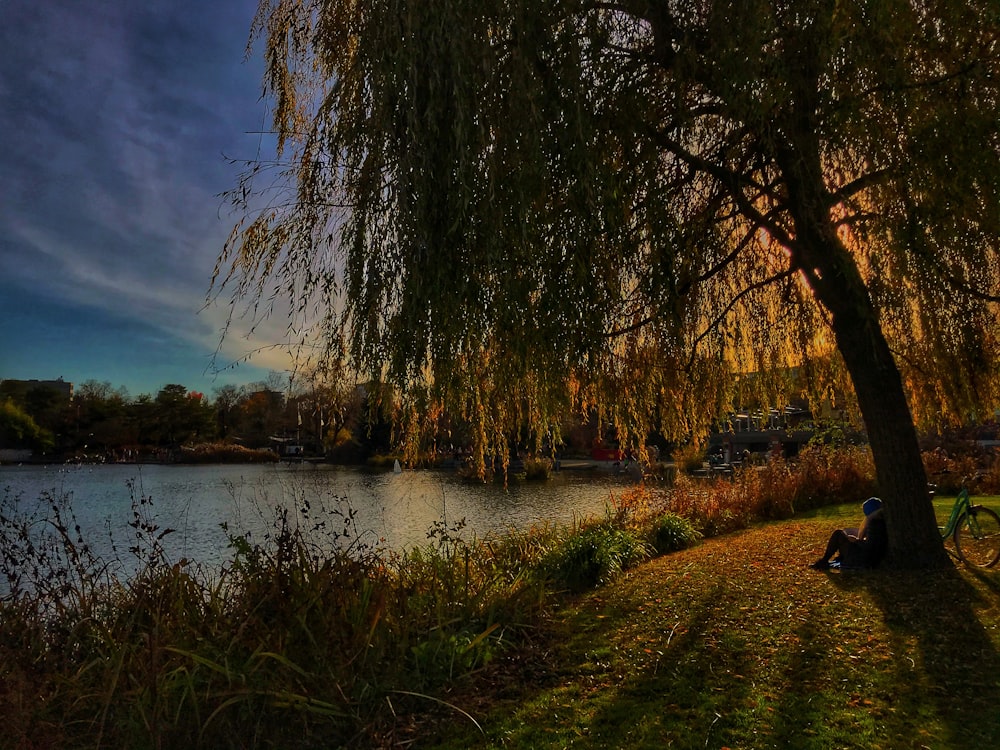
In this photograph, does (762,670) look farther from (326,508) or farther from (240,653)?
(326,508)

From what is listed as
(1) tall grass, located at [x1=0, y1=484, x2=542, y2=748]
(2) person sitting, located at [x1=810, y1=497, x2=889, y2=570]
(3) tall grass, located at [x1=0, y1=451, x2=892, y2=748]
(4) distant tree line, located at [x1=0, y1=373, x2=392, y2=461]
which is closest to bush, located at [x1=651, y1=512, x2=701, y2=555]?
(2) person sitting, located at [x1=810, y1=497, x2=889, y2=570]

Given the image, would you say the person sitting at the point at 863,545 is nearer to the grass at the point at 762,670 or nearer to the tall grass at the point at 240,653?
the grass at the point at 762,670

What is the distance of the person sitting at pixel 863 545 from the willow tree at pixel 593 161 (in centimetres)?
161

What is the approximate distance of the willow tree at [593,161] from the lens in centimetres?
401

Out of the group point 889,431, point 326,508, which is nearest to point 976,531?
point 889,431

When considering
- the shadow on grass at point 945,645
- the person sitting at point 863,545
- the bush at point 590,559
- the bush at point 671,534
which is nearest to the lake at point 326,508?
the bush at point 590,559

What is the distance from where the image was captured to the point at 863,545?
618cm

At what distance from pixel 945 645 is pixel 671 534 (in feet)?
16.6

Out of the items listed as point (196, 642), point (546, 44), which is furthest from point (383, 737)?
point (546, 44)

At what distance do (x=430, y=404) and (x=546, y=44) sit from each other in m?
2.51

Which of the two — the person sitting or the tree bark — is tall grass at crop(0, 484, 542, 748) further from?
the tree bark

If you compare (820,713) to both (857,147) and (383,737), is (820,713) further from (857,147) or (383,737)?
(857,147)

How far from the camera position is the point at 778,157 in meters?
5.20

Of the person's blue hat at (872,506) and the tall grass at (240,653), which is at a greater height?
the person's blue hat at (872,506)
